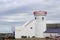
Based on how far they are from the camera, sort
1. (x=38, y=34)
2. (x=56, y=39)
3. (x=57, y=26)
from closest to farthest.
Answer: (x=56, y=39)
(x=38, y=34)
(x=57, y=26)

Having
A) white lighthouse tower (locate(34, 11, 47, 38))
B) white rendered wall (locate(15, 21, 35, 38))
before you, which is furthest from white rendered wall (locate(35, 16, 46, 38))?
white rendered wall (locate(15, 21, 35, 38))

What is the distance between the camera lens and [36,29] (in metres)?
42.1

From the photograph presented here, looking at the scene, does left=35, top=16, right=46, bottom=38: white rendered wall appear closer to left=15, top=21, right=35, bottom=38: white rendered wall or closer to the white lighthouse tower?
the white lighthouse tower

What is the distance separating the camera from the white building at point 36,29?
4184 cm

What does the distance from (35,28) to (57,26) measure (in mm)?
7731

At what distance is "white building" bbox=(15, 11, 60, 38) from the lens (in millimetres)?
41844

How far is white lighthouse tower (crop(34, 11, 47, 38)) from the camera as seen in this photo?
41969mm

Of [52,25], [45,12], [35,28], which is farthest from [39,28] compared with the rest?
[52,25]

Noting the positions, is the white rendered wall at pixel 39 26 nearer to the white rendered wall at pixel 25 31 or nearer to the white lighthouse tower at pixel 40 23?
the white lighthouse tower at pixel 40 23

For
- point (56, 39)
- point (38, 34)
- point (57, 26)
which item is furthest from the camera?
point (57, 26)

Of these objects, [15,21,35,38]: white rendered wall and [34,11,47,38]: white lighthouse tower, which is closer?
[15,21,35,38]: white rendered wall

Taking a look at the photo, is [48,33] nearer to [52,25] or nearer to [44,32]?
[44,32]

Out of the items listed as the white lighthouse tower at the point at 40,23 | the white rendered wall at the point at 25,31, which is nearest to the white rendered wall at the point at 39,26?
the white lighthouse tower at the point at 40,23

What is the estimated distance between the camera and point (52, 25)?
48.6 m
